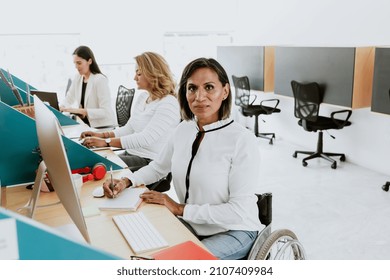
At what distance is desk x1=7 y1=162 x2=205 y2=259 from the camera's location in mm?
1473

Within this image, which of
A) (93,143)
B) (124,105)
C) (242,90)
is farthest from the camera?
(242,90)

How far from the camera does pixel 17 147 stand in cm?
207

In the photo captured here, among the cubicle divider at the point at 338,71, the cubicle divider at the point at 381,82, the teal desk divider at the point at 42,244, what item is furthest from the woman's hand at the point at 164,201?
the cubicle divider at the point at 338,71

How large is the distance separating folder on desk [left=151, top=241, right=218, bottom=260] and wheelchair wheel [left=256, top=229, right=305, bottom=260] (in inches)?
Answer: 11.4

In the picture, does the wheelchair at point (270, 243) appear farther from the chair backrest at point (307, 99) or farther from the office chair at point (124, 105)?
the chair backrest at point (307, 99)

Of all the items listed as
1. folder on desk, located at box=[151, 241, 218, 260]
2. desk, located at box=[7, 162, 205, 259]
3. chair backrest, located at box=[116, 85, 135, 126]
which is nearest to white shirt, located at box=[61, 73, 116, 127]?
chair backrest, located at box=[116, 85, 135, 126]

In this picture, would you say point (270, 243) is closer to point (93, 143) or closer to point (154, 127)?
point (154, 127)

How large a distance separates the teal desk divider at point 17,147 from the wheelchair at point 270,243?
1062 millimetres

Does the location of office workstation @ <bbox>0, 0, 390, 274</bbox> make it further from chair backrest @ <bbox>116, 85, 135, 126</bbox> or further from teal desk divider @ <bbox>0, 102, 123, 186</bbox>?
chair backrest @ <bbox>116, 85, 135, 126</bbox>

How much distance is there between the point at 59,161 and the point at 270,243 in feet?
2.84

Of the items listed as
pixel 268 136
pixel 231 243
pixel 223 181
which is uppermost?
pixel 223 181

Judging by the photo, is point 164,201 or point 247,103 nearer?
point 164,201

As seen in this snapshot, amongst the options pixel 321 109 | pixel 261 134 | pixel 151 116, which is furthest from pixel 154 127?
pixel 261 134

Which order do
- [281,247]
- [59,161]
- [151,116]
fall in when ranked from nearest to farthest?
1. [59,161]
2. [281,247]
3. [151,116]
